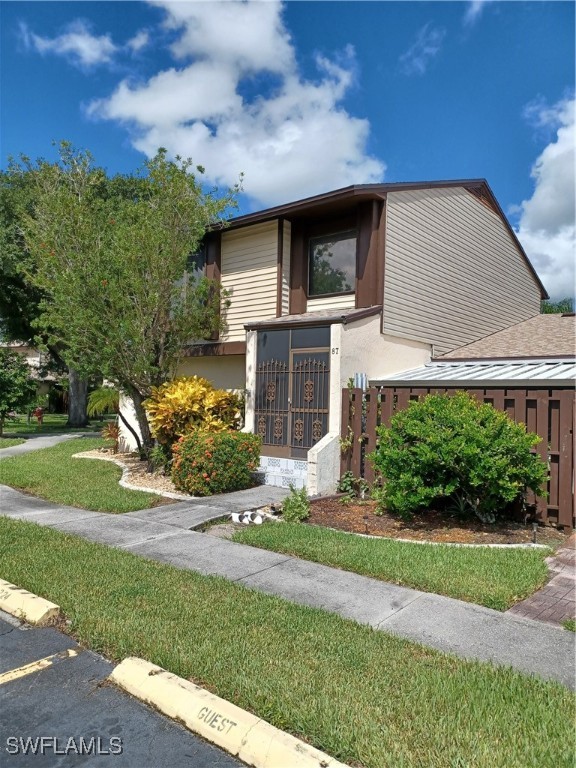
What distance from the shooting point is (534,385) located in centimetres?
820

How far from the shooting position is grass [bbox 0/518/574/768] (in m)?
2.58

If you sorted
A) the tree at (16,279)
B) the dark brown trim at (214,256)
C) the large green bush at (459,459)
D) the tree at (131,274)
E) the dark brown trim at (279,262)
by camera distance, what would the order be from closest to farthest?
the large green bush at (459,459) < the tree at (131,274) < the dark brown trim at (279,262) < the dark brown trim at (214,256) < the tree at (16,279)

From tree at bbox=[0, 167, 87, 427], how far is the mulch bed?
42.0ft

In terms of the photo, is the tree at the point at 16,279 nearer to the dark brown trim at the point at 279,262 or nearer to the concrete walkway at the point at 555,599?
the dark brown trim at the point at 279,262

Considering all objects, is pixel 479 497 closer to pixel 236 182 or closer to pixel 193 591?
pixel 193 591

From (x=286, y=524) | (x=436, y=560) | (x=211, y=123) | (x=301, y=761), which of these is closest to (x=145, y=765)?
(x=301, y=761)

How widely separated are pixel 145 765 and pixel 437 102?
12.0 m

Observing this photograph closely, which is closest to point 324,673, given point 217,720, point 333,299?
point 217,720

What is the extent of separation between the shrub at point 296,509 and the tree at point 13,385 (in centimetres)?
1497

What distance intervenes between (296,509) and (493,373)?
15.3 feet

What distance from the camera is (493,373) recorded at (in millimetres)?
9586

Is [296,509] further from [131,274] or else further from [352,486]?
[131,274]

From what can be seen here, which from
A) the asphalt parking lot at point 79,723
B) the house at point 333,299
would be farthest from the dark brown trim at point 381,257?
the asphalt parking lot at point 79,723

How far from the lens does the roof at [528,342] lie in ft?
37.5
